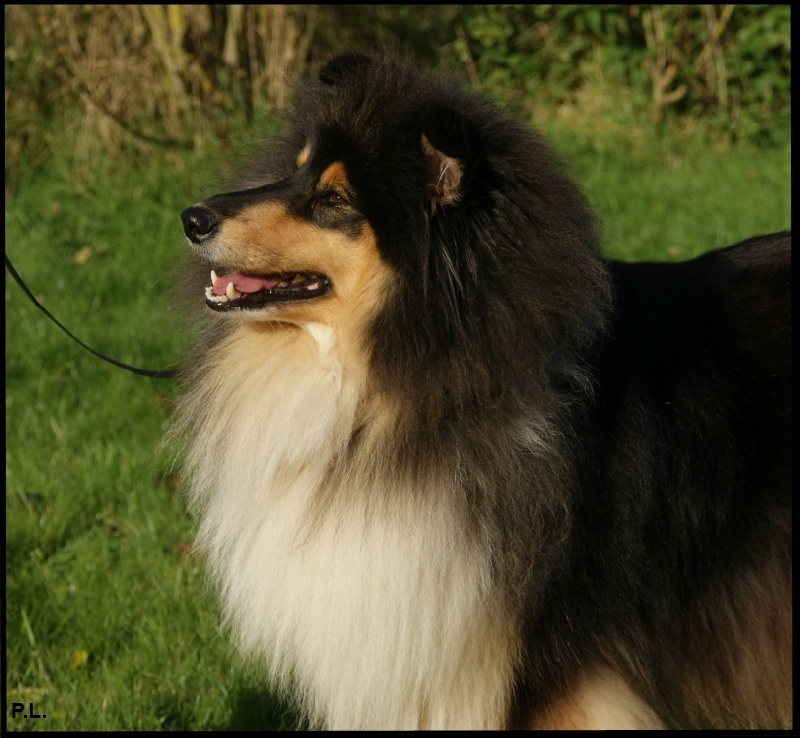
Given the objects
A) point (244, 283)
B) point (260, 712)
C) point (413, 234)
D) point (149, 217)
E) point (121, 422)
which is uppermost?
point (413, 234)

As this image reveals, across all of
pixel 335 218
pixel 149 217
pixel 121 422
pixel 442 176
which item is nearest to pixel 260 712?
pixel 335 218

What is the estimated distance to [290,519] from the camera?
9.76 feet

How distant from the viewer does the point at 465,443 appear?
9.34 ft

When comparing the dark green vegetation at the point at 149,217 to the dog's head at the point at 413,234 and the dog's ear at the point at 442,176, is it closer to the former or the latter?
the dog's head at the point at 413,234

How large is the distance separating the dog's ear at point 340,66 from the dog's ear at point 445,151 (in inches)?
20.5

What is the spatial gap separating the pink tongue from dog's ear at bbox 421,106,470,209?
1.73ft

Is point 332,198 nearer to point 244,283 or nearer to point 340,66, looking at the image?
point 244,283

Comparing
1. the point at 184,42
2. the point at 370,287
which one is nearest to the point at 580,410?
the point at 370,287

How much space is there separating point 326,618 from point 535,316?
1014 millimetres

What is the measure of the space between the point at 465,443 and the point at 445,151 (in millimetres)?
786

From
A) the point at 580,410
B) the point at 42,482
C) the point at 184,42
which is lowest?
the point at 42,482

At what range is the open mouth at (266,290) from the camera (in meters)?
2.97

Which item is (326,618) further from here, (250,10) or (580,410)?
(250,10)

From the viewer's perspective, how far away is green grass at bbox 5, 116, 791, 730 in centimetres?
370
